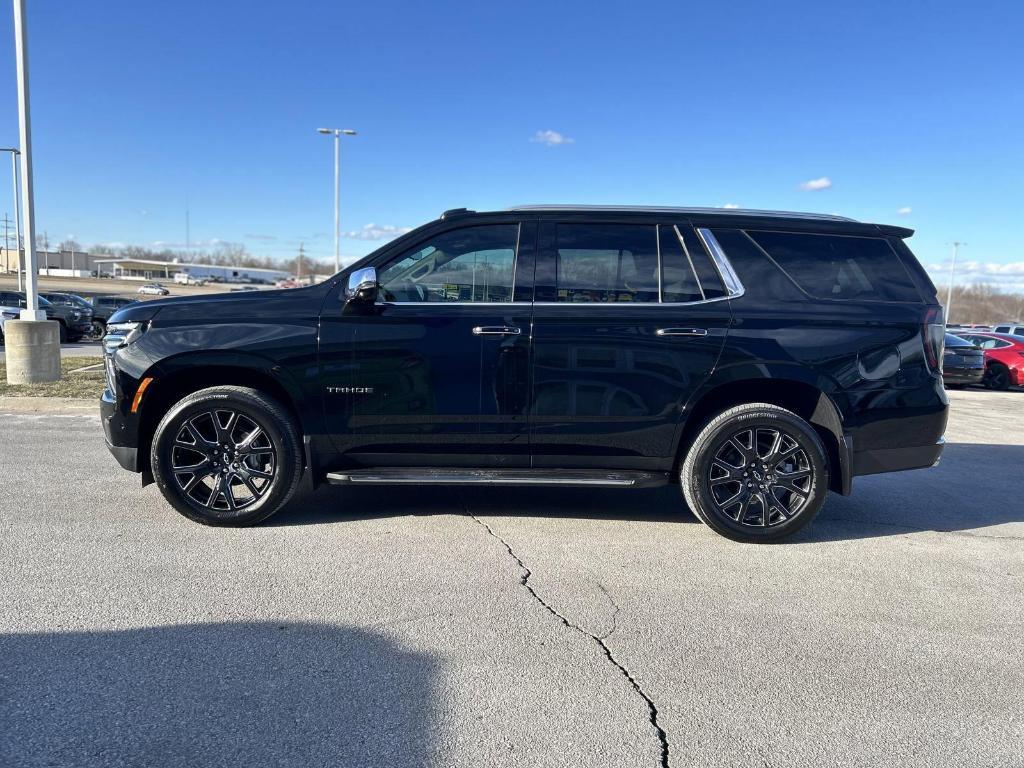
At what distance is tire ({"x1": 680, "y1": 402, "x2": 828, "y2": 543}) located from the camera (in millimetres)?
4512

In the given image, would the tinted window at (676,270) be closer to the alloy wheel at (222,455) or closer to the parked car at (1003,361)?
the alloy wheel at (222,455)

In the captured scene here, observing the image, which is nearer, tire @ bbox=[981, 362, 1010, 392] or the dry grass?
the dry grass

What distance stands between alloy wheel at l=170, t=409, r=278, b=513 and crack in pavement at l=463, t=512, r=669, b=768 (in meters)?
1.46

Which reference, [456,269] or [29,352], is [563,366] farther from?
[29,352]

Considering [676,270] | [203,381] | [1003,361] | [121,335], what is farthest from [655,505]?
[1003,361]

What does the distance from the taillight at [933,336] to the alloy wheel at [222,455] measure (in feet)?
13.7

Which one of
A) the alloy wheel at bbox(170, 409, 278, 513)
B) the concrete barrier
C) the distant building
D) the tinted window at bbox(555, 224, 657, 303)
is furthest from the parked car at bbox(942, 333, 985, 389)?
the distant building

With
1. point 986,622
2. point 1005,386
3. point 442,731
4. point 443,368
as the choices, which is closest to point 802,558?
point 986,622

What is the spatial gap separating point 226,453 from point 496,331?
1873 millimetres

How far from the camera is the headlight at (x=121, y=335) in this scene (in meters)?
4.50

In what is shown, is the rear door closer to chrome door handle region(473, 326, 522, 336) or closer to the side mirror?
chrome door handle region(473, 326, 522, 336)

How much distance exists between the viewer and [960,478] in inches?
261

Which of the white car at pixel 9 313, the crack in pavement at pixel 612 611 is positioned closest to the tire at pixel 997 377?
the crack in pavement at pixel 612 611

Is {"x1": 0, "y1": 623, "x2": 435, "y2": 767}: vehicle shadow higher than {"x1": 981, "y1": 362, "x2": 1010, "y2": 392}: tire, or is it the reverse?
A: {"x1": 981, "y1": 362, "x2": 1010, "y2": 392}: tire
